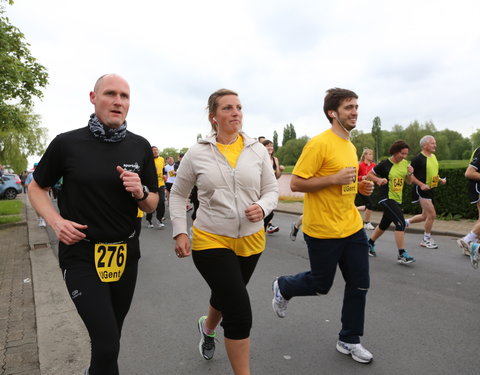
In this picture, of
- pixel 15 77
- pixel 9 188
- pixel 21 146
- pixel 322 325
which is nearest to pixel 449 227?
pixel 322 325

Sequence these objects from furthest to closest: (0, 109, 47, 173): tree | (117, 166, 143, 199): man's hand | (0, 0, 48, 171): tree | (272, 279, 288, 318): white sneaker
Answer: (0, 109, 47, 173): tree → (0, 0, 48, 171): tree → (272, 279, 288, 318): white sneaker → (117, 166, 143, 199): man's hand

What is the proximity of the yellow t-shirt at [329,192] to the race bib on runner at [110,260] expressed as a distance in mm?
1588

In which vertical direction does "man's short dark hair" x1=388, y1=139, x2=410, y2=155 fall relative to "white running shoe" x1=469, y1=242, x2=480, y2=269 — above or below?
above

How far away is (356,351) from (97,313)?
2.02 m

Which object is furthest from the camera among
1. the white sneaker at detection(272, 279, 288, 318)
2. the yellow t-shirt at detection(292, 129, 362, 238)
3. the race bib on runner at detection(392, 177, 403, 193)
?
the race bib on runner at detection(392, 177, 403, 193)

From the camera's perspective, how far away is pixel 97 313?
1972mm

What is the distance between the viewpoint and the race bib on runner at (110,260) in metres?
2.14

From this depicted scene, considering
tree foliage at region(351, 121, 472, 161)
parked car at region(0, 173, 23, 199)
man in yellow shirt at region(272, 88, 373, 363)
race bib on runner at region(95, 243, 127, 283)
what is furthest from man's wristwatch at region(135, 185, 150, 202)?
tree foliage at region(351, 121, 472, 161)

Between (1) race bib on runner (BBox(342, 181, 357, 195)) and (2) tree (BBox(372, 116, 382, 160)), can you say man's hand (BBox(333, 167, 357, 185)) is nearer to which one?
(1) race bib on runner (BBox(342, 181, 357, 195))

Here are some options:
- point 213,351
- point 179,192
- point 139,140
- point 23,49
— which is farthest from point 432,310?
point 23,49

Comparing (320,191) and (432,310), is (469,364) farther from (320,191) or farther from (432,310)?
(320,191)

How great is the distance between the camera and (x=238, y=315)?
234cm

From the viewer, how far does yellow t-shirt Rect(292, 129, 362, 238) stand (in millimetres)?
3100

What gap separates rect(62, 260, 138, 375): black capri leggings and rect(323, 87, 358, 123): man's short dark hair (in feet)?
7.09
